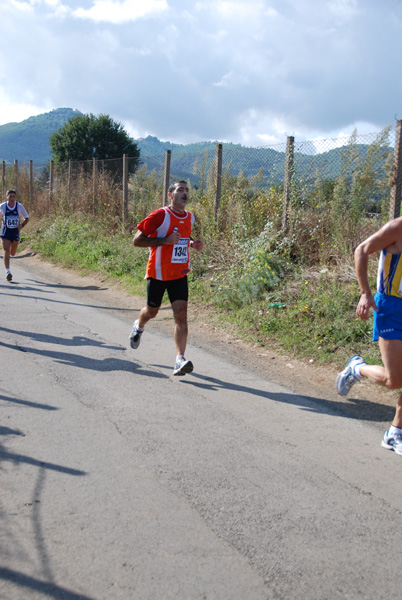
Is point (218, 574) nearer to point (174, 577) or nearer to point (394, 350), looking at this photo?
point (174, 577)

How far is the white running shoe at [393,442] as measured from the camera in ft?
13.7

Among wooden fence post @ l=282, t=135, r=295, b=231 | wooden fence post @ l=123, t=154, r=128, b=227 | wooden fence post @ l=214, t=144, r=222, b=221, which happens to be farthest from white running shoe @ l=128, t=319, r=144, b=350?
wooden fence post @ l=123, t=154, r=128, b=227

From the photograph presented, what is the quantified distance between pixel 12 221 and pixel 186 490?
1033 cm

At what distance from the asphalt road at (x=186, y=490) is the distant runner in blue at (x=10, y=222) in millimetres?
7047

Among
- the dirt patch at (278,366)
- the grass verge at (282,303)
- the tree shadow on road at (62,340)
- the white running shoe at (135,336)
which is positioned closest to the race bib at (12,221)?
the grass verge at (282,303)

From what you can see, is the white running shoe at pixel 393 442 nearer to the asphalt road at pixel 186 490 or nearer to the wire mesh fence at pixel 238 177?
the asphalt road at pixel 186 490

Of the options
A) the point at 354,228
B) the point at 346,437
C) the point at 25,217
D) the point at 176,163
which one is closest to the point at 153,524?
the point at 346,437

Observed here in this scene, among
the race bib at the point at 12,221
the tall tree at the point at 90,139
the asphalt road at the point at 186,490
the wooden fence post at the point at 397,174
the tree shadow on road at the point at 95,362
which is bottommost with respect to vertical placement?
the asphalt road at the point at 186,490

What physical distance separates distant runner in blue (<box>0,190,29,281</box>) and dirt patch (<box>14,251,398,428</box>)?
2.62m

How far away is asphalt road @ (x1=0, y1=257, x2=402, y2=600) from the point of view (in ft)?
8.55

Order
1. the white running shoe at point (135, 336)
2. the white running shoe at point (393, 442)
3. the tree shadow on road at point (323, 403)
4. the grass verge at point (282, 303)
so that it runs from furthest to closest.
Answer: the grass verge at point (282, 303) → the white running shoe at point (135, 336) → the tree shadow on road at point (323, 403) → the white running shoe at point (393, 442)

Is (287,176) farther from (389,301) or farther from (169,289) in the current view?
(389,301)

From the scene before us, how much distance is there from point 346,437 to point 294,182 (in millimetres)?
6316

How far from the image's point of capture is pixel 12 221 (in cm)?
1241
